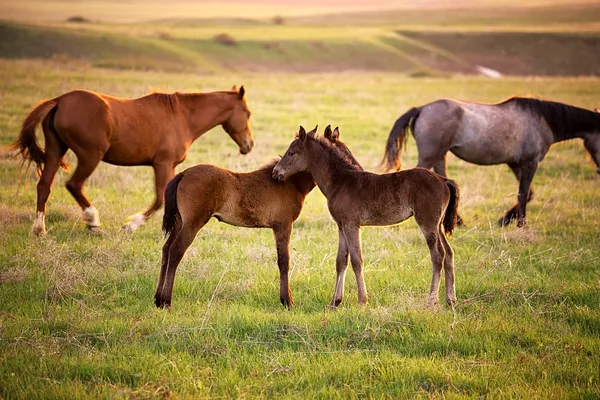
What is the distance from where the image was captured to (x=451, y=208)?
275 inches

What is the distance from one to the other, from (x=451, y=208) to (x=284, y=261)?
1904mm

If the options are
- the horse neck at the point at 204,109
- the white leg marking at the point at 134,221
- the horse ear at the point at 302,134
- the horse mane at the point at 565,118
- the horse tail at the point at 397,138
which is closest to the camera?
the horse ear at the point at 302,134

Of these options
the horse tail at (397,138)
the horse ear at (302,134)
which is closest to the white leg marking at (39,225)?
the horse ear at (302,134)

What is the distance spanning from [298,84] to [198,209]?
1123 inches

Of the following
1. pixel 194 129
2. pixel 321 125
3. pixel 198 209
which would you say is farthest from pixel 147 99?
pixel 321 125

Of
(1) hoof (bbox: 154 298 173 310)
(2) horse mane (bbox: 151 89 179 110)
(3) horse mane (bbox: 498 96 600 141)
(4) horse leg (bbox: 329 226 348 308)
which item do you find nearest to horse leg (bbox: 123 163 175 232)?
(2) horse mane (bbox: 151 89 179 110)

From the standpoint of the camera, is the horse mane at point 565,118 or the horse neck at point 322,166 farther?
the horse mane at point 565,118

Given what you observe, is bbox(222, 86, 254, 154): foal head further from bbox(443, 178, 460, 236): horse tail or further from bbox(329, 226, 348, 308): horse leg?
bbox(443, 178, 460, 236): horse tail

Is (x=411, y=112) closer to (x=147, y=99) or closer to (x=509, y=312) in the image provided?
(x=147, y=99)

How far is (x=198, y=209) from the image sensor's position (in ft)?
21.8

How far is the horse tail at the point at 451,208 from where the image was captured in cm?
689

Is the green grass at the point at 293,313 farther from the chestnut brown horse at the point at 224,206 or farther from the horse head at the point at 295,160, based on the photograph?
the horse head at the point at 295,160

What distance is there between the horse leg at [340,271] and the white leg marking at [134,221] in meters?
3.74

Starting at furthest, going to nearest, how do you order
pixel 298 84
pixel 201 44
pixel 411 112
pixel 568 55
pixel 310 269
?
pixel 568 55 < pixel 201 44 < pixel 298 84 < pixel 411 112 < pixel 310 269
